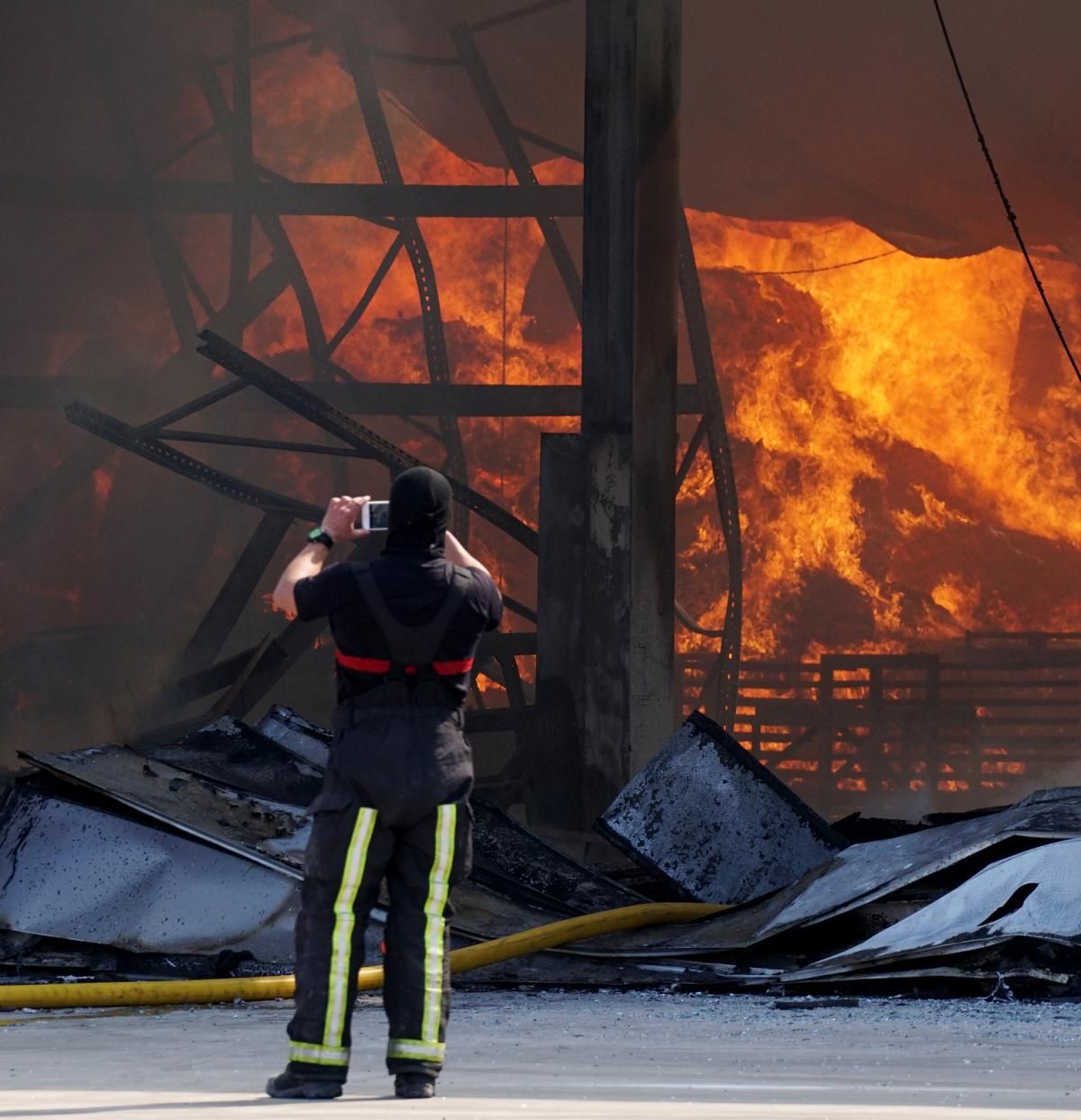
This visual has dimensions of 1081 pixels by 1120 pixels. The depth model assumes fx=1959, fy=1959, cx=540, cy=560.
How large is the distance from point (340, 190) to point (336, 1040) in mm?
10503

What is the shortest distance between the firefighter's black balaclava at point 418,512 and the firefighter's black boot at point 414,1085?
3.43 ft

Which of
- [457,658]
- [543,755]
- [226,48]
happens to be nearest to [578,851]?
[543,755]

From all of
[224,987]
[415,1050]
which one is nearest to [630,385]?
[224,987]

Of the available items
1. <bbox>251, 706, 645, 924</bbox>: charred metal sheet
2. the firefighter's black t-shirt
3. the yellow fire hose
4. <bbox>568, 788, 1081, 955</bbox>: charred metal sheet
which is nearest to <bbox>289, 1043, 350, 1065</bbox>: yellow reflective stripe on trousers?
the firefighter's black t-shirt

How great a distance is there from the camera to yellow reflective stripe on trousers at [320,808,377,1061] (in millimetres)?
3828

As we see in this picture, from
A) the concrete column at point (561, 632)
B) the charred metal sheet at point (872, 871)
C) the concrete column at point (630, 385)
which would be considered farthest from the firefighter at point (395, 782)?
the concrete column at point (561, 632)

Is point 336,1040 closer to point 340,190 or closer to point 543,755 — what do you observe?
point 543,755

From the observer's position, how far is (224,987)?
234 inches

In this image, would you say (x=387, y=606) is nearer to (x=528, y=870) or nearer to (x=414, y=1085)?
(x=414, y=1085)

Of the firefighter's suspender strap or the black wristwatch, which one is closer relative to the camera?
the firefighter's suspender strap

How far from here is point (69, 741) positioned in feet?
46.5

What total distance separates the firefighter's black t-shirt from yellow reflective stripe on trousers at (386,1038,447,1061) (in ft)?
2.29

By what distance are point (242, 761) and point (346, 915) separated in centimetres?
484

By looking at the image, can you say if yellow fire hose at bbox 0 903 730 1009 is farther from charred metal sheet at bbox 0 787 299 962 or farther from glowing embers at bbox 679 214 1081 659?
glowing embers at bbox 679 214 1081 659
